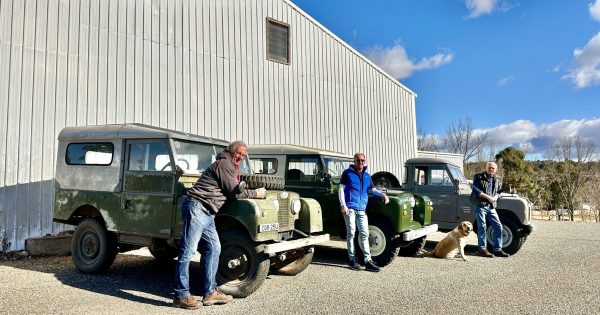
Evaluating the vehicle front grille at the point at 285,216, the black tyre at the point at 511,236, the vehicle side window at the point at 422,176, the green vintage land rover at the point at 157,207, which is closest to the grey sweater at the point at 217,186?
the green vintage land rover at the point at 157,207

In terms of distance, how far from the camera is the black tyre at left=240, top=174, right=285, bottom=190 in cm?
557

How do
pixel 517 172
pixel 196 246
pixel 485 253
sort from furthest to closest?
pixel 517 172
pixel 485 253
pixel 196 246

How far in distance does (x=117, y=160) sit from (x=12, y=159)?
3188 millimetres

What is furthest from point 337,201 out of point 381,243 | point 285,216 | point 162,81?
point 162,81

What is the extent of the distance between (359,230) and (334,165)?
4.79 feet

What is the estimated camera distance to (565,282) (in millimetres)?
6172

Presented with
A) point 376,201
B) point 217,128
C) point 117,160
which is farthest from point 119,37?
point 376,201

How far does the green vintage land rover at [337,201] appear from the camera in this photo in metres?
7.25

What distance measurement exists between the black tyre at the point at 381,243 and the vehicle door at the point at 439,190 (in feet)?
7.81

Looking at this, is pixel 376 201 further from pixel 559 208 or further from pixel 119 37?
pixel 559 208

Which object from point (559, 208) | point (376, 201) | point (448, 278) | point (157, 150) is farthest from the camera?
point (559, 208)

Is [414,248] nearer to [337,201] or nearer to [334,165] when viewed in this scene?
[337,201]

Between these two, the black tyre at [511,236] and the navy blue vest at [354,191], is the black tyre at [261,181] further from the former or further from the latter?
the black tyre at [511,236]

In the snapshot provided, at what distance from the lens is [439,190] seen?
30.5ft
